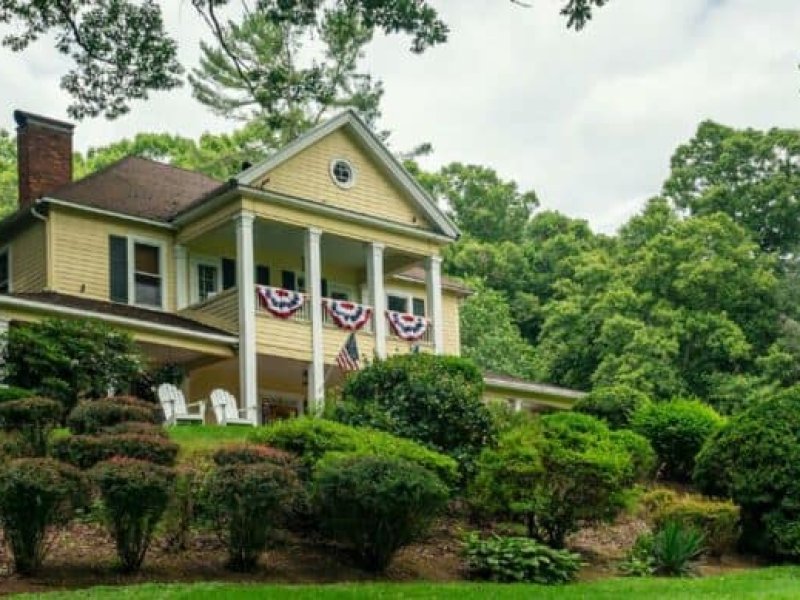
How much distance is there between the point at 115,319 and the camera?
2350 cm

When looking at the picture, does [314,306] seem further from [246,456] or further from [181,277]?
[246,456]

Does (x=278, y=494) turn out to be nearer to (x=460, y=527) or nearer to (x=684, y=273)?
(x=460, y=527)

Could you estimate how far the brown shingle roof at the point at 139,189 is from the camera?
2659cm

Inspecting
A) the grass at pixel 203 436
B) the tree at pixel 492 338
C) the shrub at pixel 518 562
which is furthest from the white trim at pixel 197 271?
the tree at pixel 492 338

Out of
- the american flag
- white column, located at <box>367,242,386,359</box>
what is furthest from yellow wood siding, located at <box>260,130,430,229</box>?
the american flag

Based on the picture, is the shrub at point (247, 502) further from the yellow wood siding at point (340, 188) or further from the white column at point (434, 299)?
the white column at point (434, 299)

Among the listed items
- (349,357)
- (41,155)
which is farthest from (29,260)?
(349,357)

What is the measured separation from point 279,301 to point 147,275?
120 inches

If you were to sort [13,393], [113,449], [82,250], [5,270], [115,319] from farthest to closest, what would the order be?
[5,270] → [82,250] → [115,319] → [13,393] → [113,449]

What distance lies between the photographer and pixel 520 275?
2164 inches

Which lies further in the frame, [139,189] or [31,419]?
[139,189]

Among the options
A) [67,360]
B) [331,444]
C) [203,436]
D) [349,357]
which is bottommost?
[331,444]

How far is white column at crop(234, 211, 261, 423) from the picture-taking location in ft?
83.0

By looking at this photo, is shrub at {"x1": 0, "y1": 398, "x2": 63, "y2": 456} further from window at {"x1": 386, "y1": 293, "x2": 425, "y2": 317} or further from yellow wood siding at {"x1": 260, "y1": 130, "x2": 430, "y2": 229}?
window at {"x1": 386, "y1": 293, "x2": 425, "y2": 317}
